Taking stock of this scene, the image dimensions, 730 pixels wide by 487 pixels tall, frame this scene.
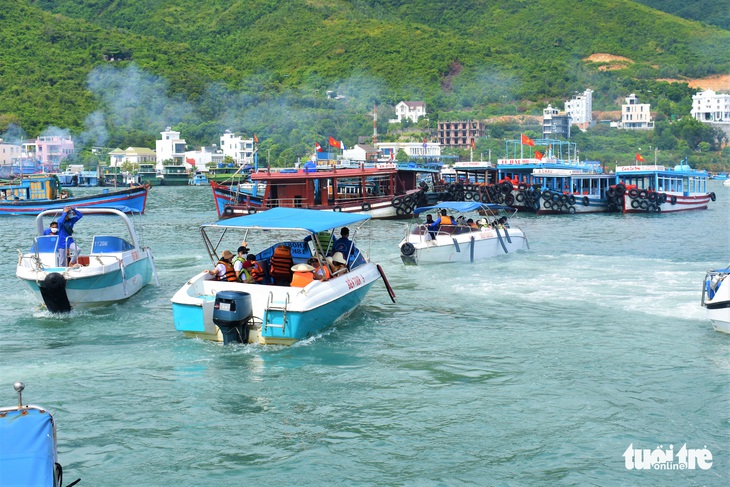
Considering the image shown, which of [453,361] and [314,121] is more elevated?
[314,121]

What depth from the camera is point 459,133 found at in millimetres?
174125

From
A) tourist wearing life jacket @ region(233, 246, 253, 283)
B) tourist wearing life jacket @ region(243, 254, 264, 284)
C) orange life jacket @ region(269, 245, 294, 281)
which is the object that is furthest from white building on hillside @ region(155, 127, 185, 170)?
tourist wearing life jacket @ region(243, 254, 264, 284)

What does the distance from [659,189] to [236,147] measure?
348 ft

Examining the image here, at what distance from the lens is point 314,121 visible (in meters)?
172

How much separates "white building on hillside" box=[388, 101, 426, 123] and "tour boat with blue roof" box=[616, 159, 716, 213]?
13038 centimetres

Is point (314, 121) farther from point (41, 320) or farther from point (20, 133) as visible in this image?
point (41, 320)

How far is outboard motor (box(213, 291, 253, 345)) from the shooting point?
15070 millimetres

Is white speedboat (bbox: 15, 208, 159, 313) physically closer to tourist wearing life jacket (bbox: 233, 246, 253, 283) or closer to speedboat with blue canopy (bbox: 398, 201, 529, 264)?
tourist wearing life jacket (bbox: 233, 246, 253, 283)

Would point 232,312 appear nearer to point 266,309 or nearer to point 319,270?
point 266,309

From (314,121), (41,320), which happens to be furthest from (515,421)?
(314,121)

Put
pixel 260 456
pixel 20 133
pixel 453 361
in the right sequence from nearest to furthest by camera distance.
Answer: pixel 260 456 < pixel 453 361 < pixel 20 133

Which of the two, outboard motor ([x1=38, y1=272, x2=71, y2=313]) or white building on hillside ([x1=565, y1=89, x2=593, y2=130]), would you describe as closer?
outboard motor ([x1=38, y1=272, x2=71, y2=313])

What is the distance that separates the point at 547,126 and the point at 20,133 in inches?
3882

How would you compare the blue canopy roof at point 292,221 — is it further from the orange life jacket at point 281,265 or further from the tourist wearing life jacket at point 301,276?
the tourist wearing life jacket at point 301,276
